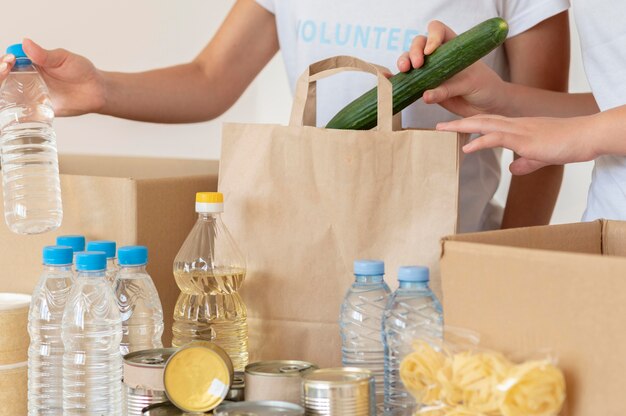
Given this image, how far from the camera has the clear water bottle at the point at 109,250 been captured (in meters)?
1.26

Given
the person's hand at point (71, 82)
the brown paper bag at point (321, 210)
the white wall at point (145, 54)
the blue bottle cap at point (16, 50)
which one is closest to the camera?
the brown paper bag at point (321, 210)

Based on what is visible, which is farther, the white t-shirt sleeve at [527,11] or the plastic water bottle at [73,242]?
the white t-shirt sleeve at [527,11]

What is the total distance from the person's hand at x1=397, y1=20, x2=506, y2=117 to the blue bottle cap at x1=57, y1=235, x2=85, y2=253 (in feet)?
1.82

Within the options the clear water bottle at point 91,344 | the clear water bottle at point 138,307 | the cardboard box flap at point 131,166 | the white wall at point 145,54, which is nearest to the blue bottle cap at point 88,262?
the clear water bottle at point 91,344

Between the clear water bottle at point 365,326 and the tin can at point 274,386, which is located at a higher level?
the clear water bottle at point 365,326

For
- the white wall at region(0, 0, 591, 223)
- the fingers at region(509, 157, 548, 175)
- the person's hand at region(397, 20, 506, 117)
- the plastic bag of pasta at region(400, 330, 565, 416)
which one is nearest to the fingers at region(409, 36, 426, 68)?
the person's hand at region(397, 20, 506, 117)

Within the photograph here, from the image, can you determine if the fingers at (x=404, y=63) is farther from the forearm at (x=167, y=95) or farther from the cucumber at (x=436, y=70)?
the forearm at (x=167, y=95)

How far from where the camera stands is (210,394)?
0.99m

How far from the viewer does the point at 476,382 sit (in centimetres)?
86

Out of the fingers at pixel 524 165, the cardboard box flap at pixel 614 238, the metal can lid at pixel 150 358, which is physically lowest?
the metal can lid at pixel 150 358

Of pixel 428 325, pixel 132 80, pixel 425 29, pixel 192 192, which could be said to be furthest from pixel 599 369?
pixel 132 80

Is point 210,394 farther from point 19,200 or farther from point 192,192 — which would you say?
point 19,200

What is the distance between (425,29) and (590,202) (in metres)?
0.44

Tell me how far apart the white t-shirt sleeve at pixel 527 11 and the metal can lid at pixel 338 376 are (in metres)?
0.89
